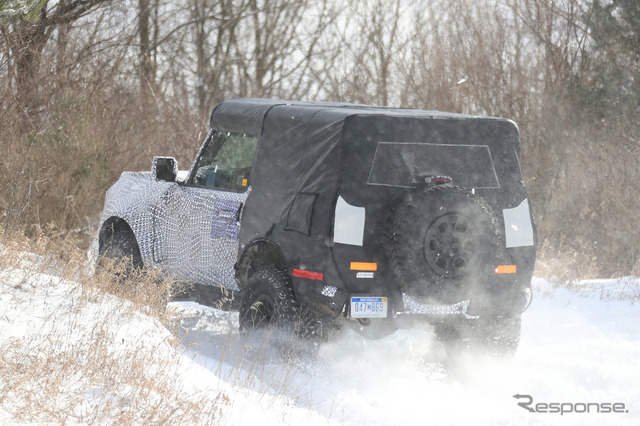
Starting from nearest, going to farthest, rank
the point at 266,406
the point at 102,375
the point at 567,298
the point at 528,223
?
the point at 102,375
the point at 266,406
the point at 528,223
the point at 567,298

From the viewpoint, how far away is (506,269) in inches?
252

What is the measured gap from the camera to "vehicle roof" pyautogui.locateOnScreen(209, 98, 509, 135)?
6.44 metres

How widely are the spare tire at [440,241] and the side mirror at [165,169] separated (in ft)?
9.05

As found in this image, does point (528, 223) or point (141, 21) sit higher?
point (141, 21)

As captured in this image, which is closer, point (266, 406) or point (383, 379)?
point (266, 406)

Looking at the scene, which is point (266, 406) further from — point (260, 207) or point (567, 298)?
point (567, 298)

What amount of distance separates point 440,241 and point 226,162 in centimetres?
247

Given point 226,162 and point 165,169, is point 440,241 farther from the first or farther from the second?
point 165,169

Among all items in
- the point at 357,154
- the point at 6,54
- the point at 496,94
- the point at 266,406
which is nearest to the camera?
the point at 266,406

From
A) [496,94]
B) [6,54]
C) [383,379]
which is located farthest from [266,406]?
[496,94]

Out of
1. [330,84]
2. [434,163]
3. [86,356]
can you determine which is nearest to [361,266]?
[434,163]

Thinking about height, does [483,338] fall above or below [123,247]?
below

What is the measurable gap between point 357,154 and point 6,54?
19.2ft

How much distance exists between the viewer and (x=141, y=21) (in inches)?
862
